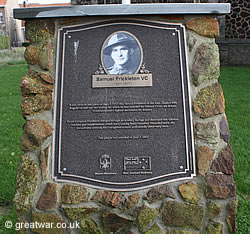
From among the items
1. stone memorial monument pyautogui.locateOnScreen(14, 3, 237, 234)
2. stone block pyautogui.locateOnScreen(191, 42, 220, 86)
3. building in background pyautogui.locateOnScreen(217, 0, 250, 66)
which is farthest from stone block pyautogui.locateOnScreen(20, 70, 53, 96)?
building in background pyautogui.locateOnScreen(217, 0, 250, 66)

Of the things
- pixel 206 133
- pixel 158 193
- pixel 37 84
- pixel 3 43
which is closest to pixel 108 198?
pixel 158 193

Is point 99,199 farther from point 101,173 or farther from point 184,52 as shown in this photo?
point 184,52

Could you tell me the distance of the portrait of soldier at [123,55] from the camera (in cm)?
262

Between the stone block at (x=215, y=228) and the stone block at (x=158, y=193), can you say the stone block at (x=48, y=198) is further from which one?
the stone block at (x=215, y=228)

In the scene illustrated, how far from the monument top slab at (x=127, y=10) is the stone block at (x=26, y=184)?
47.1 inches

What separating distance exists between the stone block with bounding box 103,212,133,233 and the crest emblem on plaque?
0.35 metres

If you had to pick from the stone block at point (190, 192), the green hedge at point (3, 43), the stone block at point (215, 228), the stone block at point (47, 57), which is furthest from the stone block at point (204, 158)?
the green hedge at point (3, 43)

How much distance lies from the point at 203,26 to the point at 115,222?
1707 millimetres

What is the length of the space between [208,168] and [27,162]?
144 cm

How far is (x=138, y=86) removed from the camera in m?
2.61

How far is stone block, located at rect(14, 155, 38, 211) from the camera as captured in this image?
2.55m

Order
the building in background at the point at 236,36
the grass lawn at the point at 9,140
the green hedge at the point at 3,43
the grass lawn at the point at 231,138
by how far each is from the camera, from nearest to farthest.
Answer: the grass lawn at the point at 231,138 < the grass lawn at the point at 9,140 < the building in background at the point at 236,36 < the green hedge at the point at 3,43

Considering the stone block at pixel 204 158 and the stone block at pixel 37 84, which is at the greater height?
the stone block at pixel 37 84

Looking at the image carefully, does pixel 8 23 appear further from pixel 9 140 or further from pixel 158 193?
pixel 158 193
